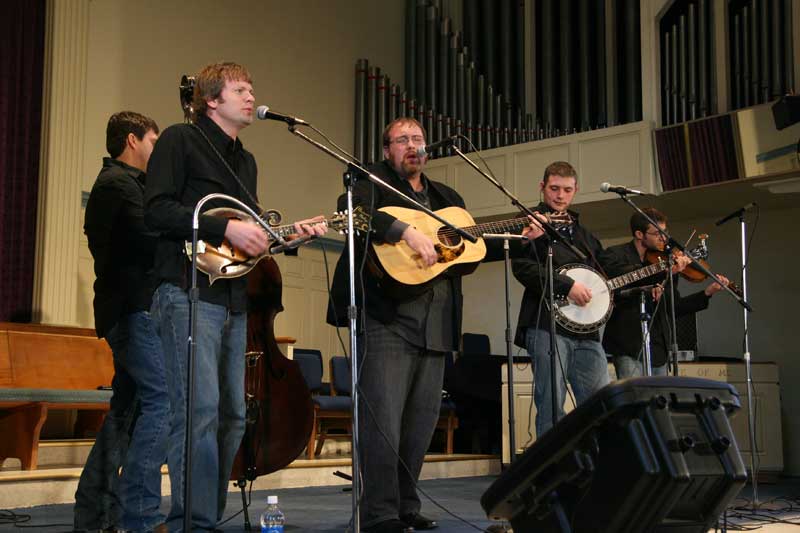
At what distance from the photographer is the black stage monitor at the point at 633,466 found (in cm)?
224

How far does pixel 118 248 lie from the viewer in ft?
12.8

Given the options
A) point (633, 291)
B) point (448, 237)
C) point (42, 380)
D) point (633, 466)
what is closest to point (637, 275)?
point (633, 291)

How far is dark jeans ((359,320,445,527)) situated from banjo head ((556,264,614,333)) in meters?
1.06

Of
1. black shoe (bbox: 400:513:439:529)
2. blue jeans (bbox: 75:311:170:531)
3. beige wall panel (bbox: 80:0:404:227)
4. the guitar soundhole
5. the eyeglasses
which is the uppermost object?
beige wall panel (bbox: 80:0:404:227)

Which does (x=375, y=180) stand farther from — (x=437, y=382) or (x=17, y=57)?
(x=17, y=57)

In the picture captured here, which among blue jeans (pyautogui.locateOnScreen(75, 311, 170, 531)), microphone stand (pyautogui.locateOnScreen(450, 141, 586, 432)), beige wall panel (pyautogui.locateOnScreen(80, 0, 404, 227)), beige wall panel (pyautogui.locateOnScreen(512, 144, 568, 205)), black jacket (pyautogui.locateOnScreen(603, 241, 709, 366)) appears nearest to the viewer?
blue jeans (pyautogui.locateOnScreen(75, 311, 170, 531))

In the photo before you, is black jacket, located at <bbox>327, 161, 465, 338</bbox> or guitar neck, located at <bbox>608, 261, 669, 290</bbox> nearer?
black jacket, located at <bbox>327, 161, 465, 338</bbox>

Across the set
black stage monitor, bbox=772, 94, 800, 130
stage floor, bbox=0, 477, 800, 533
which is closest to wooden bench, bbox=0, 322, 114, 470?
stage floor, bbox=0, 477, 800, 533

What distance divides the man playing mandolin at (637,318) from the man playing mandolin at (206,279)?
9.71 ft

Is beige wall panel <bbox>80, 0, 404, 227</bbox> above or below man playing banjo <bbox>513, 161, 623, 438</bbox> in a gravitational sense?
above

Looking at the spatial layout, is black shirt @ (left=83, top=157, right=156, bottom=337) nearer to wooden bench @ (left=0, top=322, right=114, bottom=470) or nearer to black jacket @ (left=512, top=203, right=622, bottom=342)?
black jacket @ (left=512, top=203, right=622, bottom=342)

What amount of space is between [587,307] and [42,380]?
4.17m

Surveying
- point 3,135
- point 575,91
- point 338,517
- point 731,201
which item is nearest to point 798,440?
point 731,201

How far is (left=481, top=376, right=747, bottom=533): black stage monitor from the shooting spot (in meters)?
2.24
